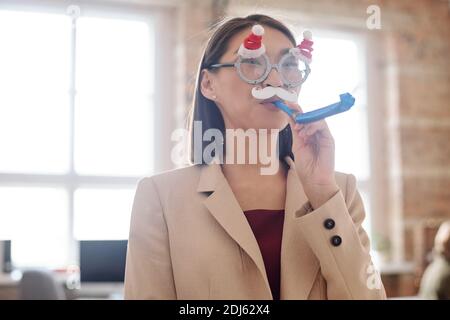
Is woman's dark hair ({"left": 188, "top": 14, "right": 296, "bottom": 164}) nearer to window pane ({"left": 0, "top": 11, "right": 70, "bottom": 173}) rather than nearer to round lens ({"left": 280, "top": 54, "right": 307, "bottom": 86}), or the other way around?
round lens ({"left": 280, "top": 54, "right": 307, "bottom": 86})

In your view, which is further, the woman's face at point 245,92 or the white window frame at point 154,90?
the white window frame at point 154,90

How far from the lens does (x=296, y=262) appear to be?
2.60ft

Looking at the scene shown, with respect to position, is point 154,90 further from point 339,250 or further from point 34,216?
point 339,250

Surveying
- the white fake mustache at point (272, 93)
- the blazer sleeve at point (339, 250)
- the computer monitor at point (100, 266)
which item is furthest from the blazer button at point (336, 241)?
the computer monitor at point (100, 266)

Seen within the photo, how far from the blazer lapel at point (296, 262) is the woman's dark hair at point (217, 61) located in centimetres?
9

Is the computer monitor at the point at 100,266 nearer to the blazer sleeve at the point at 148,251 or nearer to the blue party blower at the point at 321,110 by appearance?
the blazer sleeve at the point at 148,251

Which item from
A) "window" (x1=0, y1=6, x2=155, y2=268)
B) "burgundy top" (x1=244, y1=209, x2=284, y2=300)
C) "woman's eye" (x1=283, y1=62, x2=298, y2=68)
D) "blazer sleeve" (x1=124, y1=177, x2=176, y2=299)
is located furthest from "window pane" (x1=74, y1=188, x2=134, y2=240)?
"woman's eye" (x1=283, y1=62, x2=298, y2=68)

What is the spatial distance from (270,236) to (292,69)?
24 centimetres

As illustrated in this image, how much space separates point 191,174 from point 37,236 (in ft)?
1.26

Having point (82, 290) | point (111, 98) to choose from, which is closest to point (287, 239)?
point (111, 98)

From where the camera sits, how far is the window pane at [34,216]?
0.97 metres

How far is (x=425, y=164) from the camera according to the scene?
145 centimetres

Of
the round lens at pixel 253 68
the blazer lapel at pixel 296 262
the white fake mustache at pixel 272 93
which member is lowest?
the blazer lapel at pixel 296 262

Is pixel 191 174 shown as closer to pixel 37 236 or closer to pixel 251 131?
pixel 251 131
